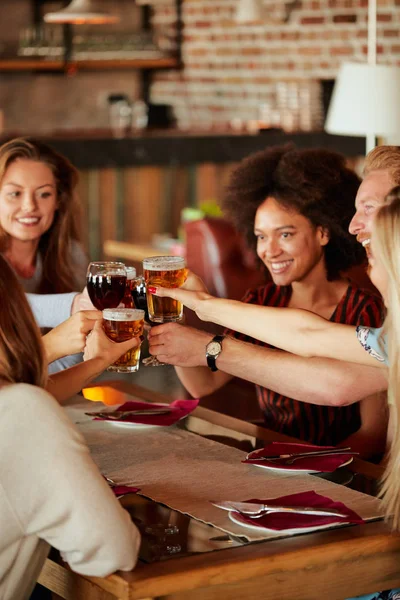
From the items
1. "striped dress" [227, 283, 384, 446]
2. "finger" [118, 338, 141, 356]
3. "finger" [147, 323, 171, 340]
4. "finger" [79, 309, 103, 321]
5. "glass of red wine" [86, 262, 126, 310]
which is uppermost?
"glass of red wine" [86, 262, 126, 310]

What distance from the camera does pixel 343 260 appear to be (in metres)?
2.77

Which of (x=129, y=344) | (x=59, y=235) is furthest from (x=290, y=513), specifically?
(x=59, y=235)

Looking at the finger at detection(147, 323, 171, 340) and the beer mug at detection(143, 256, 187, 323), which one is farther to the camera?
the finger at detection(147, 323, 171, 340)

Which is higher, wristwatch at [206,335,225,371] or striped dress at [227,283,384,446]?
wristwatch at [206,335,225,371]

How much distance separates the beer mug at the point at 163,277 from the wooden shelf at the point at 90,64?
6.89m

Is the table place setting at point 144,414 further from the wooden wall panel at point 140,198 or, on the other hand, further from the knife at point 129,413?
the wooden wall panel at point 140,198

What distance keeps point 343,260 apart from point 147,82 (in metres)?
7.07

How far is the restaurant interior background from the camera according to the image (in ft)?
22.4

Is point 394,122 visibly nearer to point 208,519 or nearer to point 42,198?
point 42,198

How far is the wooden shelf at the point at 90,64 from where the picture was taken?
872cm

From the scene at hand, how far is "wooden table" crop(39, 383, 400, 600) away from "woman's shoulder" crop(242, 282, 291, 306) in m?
1.19

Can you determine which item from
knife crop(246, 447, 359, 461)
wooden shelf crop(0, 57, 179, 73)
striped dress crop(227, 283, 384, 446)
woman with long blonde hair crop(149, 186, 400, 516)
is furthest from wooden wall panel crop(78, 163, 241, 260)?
knife crop(246, 447, 359, 461)

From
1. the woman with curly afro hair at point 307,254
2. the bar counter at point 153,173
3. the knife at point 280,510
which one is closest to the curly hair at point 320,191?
the woman with curly afro hair at point 307,254

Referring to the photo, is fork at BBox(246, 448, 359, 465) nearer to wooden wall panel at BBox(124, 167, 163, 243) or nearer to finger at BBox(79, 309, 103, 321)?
finger at BBox(79, 309, 103, 321)
